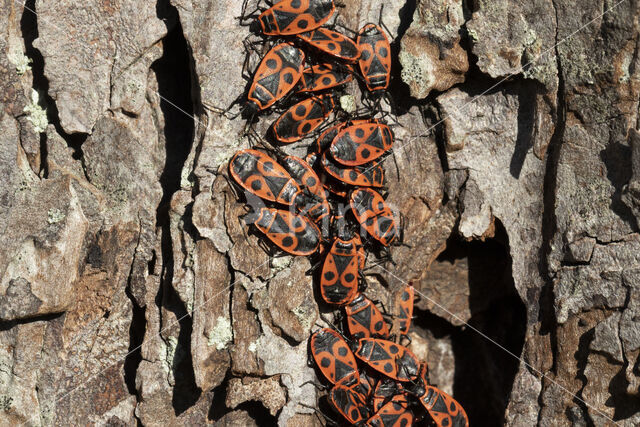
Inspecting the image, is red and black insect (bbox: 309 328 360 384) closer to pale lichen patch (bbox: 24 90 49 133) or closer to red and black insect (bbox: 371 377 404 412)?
red and black insect (bbox: 371 377 404 412)

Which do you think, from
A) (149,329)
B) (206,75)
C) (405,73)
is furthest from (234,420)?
(405,73)

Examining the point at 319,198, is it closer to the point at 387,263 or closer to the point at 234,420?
the point at 387,263

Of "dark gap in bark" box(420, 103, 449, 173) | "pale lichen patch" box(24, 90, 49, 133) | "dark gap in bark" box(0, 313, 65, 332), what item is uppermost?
"dark gap in bark" box(420, 103, 449, 173)

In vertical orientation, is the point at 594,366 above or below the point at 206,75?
below

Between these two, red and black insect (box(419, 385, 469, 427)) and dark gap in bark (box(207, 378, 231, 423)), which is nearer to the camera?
dark gap in bark (box(207, 378, 231, 423))

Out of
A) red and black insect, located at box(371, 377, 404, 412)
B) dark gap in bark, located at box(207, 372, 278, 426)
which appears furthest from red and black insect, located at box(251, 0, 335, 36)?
red and black insect, located at box(371, 377, 404, 412)

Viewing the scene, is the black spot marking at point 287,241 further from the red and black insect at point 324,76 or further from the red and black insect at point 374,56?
the red and black insect at point 374,56

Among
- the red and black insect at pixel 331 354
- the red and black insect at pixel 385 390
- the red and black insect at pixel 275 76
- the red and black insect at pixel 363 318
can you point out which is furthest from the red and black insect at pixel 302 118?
the red and black insect at pixel 385 390
